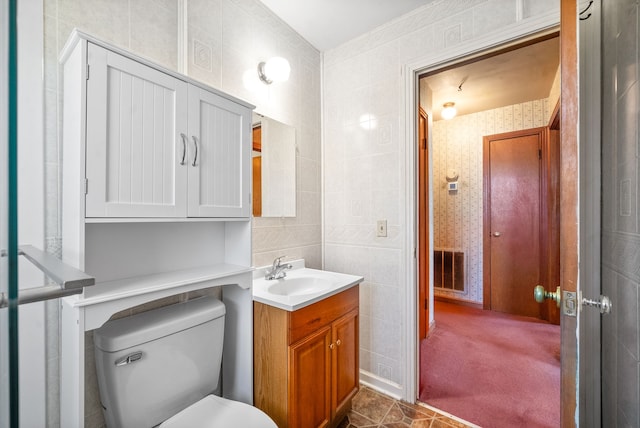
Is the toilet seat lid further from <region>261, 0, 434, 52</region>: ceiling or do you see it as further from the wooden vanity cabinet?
<region>261, 0, 434, 52</region>: ceiling

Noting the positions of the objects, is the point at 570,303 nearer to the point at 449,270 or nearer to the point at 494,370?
the point at 494,370

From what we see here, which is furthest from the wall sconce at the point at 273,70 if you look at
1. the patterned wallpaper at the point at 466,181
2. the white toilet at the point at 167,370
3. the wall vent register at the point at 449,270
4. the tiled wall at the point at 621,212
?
the wall vent register at the point at 449,270

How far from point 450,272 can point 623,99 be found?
3.25 m

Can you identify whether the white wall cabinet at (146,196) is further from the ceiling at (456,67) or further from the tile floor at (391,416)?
the ceiling at (456,67)

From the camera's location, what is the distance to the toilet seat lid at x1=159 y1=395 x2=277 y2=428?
98 cm

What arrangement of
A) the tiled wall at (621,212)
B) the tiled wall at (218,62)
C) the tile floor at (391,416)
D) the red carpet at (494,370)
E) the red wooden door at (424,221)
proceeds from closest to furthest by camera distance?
the tiled wall at (621,212) → the tiled wall at (218,62) → the tile floor at (391,416) → the red carpet at (494,370) → the red wooden door at (424,221)

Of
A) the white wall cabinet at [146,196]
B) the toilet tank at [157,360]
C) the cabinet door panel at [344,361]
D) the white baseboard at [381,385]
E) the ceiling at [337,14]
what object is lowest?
the white baseboard at [381,385]

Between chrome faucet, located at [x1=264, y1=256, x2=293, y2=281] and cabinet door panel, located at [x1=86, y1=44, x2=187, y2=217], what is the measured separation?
73cm

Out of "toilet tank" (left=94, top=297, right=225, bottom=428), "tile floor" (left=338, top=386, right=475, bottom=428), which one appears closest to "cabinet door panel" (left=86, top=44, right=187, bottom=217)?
"toilet tank" (left=94, top=297, right=225, bottom=428)

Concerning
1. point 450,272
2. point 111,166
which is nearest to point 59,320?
point 111,166

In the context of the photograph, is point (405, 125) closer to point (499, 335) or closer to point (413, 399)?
point (413, 399)

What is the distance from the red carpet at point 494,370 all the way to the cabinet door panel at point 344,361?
59cm

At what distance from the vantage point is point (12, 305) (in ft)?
0.86

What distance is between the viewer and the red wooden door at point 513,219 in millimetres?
3160
